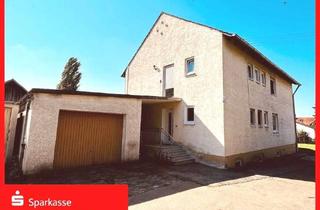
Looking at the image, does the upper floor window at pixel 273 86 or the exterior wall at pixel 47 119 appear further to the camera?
the upper floor window at pixel 273 86

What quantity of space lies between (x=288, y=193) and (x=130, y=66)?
46.6 ft

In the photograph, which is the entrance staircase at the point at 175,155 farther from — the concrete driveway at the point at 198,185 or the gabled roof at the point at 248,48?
the gabled roof at the point at 248,48

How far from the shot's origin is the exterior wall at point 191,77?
10945mm

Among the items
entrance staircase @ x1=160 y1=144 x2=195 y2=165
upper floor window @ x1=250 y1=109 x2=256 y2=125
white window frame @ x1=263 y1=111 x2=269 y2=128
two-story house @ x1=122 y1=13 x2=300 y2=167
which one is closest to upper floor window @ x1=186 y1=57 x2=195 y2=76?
two-story house @ x1=122 y1=13 x2=300 y2=167

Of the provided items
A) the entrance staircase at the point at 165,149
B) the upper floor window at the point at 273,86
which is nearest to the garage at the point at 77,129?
the entrance staircase at the point at 165,149

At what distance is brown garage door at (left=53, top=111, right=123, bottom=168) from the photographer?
Answer: 8875 mm

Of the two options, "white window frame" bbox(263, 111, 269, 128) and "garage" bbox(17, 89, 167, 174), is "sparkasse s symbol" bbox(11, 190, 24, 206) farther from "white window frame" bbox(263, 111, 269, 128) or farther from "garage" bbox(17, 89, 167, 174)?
"white window frame" bbox(263, 111, 269, 128)

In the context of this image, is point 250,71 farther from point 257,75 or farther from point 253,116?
point 253,116

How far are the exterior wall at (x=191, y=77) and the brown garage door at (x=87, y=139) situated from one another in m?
4.22

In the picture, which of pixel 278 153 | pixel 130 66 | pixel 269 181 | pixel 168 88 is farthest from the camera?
pixel 130 66

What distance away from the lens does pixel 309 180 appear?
8258 mm

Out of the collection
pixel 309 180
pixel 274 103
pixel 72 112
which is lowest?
pixel 309 180

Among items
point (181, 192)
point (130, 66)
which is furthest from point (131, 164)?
point (130, 66)

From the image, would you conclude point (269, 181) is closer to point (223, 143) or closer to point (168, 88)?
point (223, 143)
